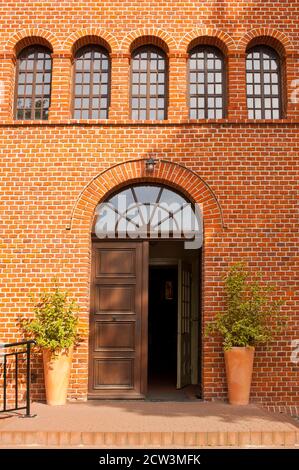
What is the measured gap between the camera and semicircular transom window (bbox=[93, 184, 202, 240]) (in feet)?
27.4

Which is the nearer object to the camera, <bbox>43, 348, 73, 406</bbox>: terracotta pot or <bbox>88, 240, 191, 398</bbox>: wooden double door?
<bbox>43, 348, 73, 406</bbox>: terracotta pot

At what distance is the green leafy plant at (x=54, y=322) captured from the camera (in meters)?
7.40

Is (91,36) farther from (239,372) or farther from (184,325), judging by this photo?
(239,372)

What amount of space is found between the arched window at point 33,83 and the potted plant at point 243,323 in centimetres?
410

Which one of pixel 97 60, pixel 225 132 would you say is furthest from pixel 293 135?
pixel 97 60

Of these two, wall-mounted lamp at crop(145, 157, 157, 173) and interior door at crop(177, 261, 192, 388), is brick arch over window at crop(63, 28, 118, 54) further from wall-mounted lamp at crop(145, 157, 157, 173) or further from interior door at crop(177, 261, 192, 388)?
interior door at crop(177, 261, 192, 388)

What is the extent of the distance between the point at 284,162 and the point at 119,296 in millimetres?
3308

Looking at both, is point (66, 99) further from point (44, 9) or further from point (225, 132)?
point (225, 132)

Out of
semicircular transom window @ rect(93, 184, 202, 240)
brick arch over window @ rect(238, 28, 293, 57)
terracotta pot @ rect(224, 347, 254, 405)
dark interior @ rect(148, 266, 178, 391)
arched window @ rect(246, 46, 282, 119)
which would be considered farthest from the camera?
dark interior @ rect(148, 266, 178, 391)

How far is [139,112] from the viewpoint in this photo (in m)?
8.66

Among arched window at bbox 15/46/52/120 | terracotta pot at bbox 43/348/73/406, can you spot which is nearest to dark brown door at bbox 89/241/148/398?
terracotta pot at bbox 43/348/73/406

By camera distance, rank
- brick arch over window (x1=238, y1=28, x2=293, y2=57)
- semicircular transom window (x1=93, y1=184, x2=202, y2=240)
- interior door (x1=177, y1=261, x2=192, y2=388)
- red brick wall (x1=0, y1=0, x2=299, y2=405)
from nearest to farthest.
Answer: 1. red brick wall (x1=0, y1=0, x2=299, y2=405)
2. semicircular transom window (x1=93, y1=184, x2=202, y2=240)
3. brick arch over window (x1=238, y1=28, x2=293, y2=57)
4. interior door (x1=177, y1=261, x2=192, y2=388)

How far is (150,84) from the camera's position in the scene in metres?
8.77

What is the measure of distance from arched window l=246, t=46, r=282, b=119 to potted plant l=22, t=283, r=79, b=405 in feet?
14.2
